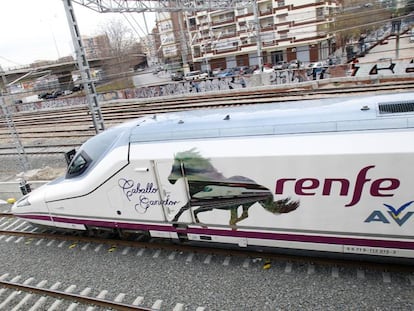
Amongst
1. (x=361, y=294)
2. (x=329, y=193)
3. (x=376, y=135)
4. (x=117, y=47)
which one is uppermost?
(x=117, y=47)

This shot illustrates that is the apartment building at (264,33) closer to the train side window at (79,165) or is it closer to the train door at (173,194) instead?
the train side window at (79,165)

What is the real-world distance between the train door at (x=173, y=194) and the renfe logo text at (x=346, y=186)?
5.88ft

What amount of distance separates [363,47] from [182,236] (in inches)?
1895

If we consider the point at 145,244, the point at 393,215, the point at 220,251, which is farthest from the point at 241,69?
the point at 393,215

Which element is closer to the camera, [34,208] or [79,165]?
[79,165]

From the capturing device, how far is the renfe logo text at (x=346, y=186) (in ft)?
16.1

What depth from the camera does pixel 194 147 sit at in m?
6.05

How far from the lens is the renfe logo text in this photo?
4.91m

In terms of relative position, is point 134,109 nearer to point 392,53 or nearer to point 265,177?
point 265,177

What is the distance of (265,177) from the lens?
5.57m

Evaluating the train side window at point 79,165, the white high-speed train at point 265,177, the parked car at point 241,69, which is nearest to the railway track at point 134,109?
the train side window at point 79,165

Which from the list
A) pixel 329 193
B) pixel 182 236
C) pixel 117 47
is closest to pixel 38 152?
pixel 182 236

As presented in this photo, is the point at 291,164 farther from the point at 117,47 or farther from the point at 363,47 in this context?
the point at 363,47

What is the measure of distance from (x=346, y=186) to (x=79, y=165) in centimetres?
566
